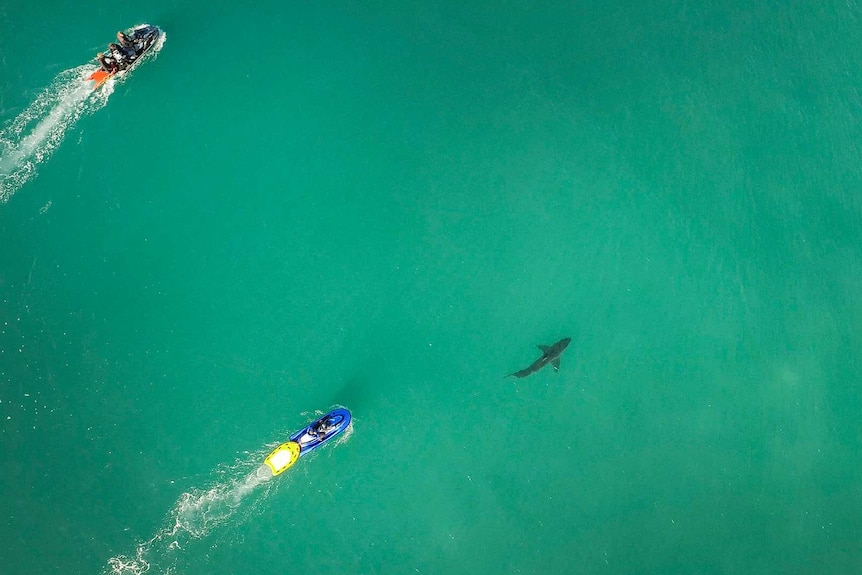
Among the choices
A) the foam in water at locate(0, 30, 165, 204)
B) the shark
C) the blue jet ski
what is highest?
the foam in water at locate(0, 30, 165, 204)

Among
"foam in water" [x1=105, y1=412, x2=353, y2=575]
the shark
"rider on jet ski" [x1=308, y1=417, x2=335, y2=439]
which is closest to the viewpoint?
"rider on jet ski" [x1=308, y1=417, x2=335, y2=439]

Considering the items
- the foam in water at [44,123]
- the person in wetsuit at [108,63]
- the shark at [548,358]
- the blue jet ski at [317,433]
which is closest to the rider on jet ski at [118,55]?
the person in wetsuit at [108,63]

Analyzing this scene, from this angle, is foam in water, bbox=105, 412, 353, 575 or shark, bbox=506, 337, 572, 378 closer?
foam in water, bbox=105, 412, 353, 575

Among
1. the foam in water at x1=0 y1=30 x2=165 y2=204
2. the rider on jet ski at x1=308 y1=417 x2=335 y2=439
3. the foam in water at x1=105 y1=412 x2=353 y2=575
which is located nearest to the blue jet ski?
the rider on jet ski at x1=308 y1=417 x2=335 y2=439

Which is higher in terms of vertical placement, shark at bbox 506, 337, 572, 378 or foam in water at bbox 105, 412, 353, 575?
foam in water at bbox 105, 412, 353, 575

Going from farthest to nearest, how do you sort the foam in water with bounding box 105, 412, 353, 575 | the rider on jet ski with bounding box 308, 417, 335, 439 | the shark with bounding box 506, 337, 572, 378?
the shark with bounding box 506, 337, 572, 378 → the foam in water with bounding box 105, 412, 353, 575 → the rider on jet ski with bounding box 308, 417, 335, 439

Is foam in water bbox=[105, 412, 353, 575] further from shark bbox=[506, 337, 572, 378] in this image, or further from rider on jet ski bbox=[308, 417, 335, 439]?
shark bbox=[506, 337, 572, 378]
